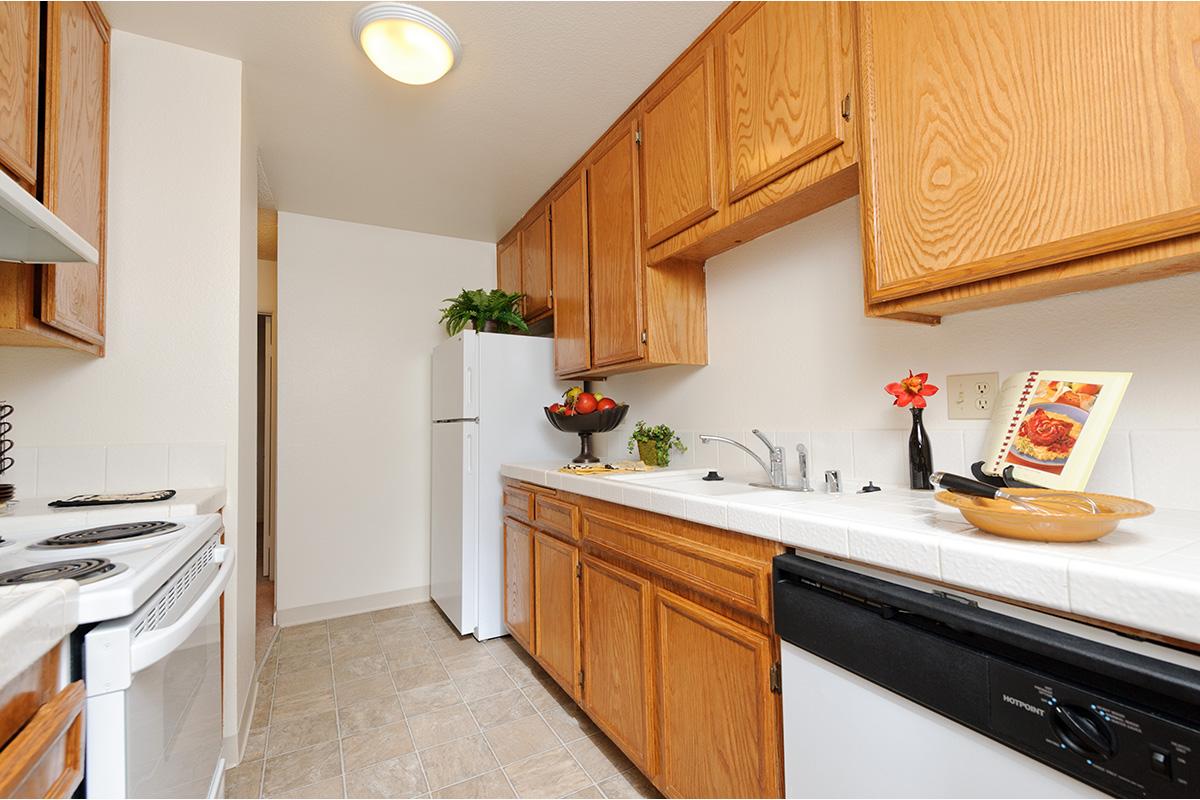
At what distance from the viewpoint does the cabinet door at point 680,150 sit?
5.40ft

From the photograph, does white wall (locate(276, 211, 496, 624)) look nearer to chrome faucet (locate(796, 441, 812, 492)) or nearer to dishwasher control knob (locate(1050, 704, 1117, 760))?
chrome faucet (locate(796, 441, 812, 492))

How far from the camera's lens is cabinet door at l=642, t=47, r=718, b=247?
5.40 ft

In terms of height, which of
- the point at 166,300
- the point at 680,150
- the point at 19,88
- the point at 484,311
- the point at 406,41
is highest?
the point at 406,41

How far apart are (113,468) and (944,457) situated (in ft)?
7.98

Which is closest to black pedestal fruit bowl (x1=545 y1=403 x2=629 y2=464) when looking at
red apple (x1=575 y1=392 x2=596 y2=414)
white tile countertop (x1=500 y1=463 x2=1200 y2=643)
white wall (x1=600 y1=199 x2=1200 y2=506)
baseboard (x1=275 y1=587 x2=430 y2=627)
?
red apple (x1=575 y1=392 x2=596 y2=414)

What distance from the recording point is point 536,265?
295 centimetres

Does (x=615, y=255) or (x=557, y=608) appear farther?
(x=615, y=255)

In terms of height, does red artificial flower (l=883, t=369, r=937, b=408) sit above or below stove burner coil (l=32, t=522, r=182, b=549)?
above

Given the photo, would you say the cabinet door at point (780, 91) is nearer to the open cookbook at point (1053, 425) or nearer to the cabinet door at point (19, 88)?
the open cookbook at point (1053, 425)

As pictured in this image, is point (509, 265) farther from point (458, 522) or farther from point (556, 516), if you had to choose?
point (556, 516)

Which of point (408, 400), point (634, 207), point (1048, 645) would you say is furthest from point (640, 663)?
point (408, 400)

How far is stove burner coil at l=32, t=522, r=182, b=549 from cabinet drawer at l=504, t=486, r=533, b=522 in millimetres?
1241

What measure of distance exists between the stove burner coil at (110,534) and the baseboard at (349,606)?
1935 mm

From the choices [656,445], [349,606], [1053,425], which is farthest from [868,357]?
[349,606]
